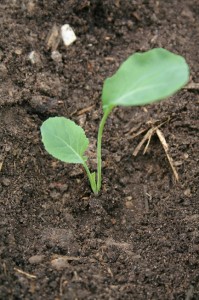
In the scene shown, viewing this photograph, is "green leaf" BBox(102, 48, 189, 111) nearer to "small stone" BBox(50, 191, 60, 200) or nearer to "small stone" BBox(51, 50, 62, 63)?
"small stone" BBox(50, 191, 60, 200)

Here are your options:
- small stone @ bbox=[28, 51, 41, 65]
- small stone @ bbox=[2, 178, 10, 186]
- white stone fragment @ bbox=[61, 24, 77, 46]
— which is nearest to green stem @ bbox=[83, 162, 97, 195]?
small stone @ bbox=[2, 178, 10, 186]

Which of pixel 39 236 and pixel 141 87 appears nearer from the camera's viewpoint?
pixel 141 87

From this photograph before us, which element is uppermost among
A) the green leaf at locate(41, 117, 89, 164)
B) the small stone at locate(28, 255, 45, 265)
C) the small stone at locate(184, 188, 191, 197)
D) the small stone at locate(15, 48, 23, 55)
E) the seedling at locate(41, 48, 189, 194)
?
the small stone at locate(15, 48, 23, 55)

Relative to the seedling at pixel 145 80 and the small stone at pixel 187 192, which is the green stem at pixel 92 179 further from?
the small stone at pixel 187 192

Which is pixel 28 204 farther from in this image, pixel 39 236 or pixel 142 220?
pixel 142 220

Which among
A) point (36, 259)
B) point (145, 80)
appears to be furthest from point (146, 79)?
point (36, 259)

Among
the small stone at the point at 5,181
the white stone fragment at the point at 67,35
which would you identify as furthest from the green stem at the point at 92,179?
the white stone fragment at the point at 67,35

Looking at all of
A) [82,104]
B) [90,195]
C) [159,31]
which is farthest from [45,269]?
[159,31]
